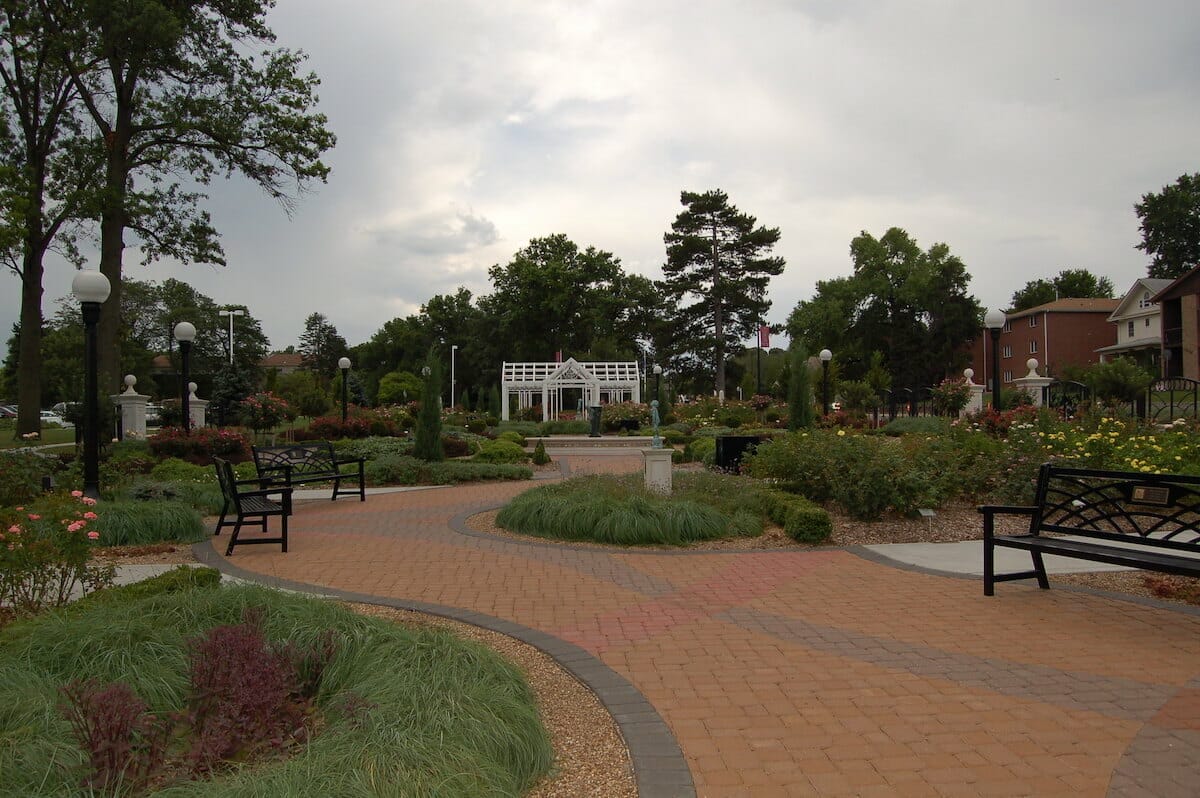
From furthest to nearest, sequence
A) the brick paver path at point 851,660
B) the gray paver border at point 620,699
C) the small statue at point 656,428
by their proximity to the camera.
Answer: the small statue at point 656,428, the brick paver path at point 851,660, the gray paver border at point 620,699

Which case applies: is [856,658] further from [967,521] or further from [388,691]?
[967,521]

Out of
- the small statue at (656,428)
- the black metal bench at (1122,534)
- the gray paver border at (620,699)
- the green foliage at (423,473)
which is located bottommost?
the gray paver border at (620,699)

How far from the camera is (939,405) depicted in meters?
24.8

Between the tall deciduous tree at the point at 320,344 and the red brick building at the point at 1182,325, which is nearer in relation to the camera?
the red brick building at the point at 1182,325

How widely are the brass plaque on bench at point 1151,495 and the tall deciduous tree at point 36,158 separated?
2157 cm

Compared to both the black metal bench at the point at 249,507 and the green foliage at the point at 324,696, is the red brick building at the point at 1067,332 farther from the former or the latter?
the green foliage at the point at 324,696

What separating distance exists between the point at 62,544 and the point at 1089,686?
5842 millimetres

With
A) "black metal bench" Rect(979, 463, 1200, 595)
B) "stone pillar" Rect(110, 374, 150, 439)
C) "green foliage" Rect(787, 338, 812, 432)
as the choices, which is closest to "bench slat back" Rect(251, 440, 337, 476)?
"black metal bench" Rect(979, 463, 1200, 595)

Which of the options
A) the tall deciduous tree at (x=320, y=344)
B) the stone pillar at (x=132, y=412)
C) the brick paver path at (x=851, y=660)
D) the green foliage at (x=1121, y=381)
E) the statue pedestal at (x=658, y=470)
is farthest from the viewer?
the tall deciduous tree at (x=320, y=344)

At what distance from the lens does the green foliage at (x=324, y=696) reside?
2500 millimetres

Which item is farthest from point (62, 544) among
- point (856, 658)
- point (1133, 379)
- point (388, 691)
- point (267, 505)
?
point (1133, 379)

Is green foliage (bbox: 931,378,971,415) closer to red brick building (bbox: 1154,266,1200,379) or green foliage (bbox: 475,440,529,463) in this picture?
green foliage (bbox: 475,440,529,463)

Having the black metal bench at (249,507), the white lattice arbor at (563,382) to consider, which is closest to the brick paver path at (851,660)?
the black metal bench at (249,507)

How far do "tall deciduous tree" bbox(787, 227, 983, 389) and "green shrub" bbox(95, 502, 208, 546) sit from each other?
4833cm
